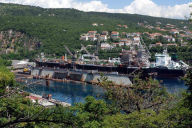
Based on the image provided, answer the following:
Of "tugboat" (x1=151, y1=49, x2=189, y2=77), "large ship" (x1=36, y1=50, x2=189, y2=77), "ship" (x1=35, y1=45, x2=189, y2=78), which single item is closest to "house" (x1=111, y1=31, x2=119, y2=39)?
"ship" (x1=35, y1=45, x2=189, y2=78)

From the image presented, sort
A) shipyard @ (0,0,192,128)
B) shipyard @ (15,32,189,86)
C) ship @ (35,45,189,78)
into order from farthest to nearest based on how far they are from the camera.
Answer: ship @ (35,45,189,78)
shipyard @ (15,32,189,86)
shipyard @ (0,0,192,128)

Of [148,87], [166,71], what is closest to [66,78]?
[166,71]

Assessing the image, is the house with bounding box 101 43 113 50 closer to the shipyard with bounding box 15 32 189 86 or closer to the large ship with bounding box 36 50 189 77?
the shipyard with bounding box 15 32 189 86

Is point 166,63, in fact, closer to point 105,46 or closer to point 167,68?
point 167,68

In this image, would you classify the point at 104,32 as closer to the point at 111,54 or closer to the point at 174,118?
the point at 111,54

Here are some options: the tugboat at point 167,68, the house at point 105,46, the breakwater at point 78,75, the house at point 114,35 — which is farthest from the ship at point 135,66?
the house at point 114,35

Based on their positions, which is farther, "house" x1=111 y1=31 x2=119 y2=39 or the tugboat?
"house" x1=111 y1=31 x2=119 y2=39

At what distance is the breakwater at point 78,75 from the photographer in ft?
125

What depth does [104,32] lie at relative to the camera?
82812mm

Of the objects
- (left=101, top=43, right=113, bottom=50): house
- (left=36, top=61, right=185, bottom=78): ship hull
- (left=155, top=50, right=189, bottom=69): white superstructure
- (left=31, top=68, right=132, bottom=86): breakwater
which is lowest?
(left=31, top=68, right=132, bottom=86): breakwater

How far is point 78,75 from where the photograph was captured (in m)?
43.1

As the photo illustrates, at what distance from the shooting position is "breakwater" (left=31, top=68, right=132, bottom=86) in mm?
38094

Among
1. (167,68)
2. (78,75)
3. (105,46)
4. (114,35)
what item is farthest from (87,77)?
(114,35)

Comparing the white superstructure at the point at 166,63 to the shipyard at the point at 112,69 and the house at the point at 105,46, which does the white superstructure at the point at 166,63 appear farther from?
the house at the point at 105,46
